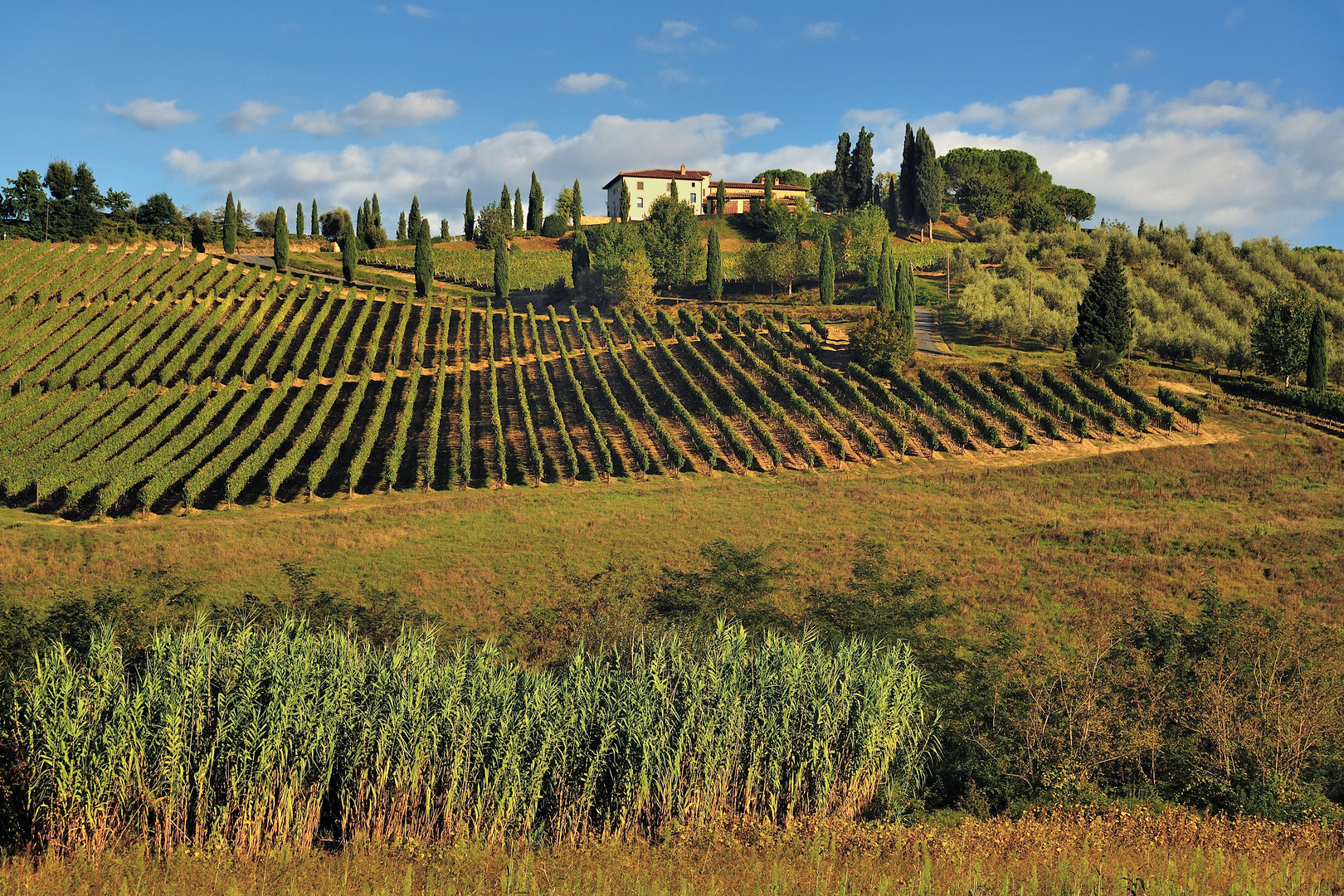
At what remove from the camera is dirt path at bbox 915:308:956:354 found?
6488 centimetres

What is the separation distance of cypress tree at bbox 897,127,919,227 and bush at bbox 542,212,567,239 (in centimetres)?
4606

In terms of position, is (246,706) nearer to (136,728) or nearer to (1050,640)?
(136,728)

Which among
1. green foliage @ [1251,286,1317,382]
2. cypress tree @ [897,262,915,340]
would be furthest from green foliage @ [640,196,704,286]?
green foliage @ [1251,286,1317,382]

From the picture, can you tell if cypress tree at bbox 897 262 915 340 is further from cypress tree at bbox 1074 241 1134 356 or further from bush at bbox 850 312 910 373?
cypress tree at bbox 1074 241 1134 356

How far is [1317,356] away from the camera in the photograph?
56.1 m

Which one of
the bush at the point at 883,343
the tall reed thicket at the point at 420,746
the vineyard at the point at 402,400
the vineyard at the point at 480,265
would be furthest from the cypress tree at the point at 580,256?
the tall reed thicket at the point at 420,746

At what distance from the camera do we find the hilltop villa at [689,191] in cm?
13638

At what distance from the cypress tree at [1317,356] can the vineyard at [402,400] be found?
12.7 metres

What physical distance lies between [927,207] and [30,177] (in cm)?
10304

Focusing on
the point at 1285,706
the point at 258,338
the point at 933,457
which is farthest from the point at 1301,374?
the point at 258,338

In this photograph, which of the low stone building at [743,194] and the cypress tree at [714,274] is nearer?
the cypress tree at [714,274]

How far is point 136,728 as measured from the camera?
1412 cm

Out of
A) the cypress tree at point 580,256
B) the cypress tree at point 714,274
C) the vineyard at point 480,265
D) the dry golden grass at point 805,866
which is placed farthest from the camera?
the cypress tree at point 580,256

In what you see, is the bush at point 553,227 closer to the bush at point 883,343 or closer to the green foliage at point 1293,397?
the bush at point 883,343
